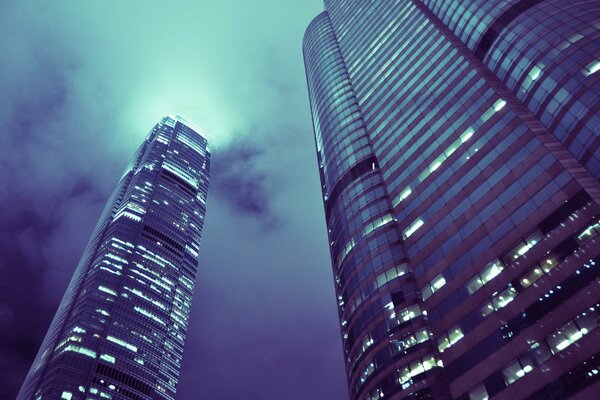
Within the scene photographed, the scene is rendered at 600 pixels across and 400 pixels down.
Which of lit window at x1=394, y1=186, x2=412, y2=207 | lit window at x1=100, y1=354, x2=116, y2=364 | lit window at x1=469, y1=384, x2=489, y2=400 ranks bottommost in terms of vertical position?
lit window at x1=469, y1=384, x2=489, y2=400

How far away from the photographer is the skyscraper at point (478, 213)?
4525cm

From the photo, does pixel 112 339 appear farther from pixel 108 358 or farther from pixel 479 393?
pixel 479 393

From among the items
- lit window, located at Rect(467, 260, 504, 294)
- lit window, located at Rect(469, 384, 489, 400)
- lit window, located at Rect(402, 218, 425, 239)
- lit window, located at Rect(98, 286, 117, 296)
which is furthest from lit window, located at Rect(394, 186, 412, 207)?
lit window, located at Rect(98, 286, 117, 296)

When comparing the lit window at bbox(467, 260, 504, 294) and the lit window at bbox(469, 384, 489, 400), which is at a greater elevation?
the lit window at bbox(467, 260, 504, 294)

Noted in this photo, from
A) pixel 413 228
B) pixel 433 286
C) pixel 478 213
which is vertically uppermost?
pixel 413 228

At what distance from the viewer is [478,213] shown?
5850cm

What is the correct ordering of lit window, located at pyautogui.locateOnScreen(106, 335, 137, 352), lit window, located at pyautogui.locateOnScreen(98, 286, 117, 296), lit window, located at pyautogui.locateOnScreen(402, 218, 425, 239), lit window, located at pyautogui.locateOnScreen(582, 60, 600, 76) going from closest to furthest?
1. lit window, located at pyautogui.locateOnScreen(582, 60, 600, 76)
2. lit window, located at pyautogui.locateOnScreen(402, 218, 425, 239)
3. lit window, located at pyautogui.locateOnScreen(106, 335, 137, 352)
4. lit window, located at pyautogui.locateOnScreen(98, 286, 117, 296)

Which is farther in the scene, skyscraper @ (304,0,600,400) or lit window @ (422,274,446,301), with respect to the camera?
lit window @ (422,274,446,301)

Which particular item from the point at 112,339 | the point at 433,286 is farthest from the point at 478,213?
the point at 112,339

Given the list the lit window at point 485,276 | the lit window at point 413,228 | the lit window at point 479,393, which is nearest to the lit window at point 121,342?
the lit window at point 413,228

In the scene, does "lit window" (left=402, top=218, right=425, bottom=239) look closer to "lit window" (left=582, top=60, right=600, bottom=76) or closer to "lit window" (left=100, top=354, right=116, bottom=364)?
"lit window" (left=582, top=60, right=600, bottom=76)

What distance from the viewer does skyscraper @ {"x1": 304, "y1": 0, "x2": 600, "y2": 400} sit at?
45.2m

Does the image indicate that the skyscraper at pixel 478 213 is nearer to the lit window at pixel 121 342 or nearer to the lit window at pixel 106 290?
the lit window at pixel 121 342

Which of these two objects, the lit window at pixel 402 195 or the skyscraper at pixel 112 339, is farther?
the skyscraper at pixel 112 339
